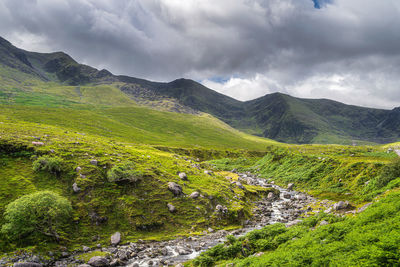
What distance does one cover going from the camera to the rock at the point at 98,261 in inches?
945

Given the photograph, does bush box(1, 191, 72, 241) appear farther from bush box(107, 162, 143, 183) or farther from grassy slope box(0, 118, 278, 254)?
bush box(107, 162, 143, 183)

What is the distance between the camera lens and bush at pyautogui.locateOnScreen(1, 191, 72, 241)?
2459 centimetres

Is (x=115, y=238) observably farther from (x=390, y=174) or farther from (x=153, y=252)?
(x=390, y=174)

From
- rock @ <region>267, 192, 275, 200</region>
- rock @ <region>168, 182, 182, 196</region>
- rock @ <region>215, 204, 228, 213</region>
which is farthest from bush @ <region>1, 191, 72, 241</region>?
rock @ <region>267, 192, 275, 200</region>

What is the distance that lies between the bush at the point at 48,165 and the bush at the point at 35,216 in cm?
1092

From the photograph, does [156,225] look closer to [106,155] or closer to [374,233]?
[106,155]

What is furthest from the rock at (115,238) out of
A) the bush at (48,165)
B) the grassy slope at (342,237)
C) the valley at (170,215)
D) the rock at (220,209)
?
the rock at (220,209)

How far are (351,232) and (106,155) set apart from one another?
156ft

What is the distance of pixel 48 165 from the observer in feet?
120

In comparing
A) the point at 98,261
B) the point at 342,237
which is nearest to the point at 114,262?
the point at 98,261

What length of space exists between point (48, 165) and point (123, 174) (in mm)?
13671

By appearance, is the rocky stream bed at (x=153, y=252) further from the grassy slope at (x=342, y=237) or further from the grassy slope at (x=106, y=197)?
the grassy slope at (x=342, y=237)

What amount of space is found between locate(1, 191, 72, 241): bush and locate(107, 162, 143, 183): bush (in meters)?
10.9

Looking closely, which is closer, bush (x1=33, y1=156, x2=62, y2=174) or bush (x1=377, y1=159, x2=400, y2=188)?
bush (x1=33, y1=156, x2=62, y2=174)
